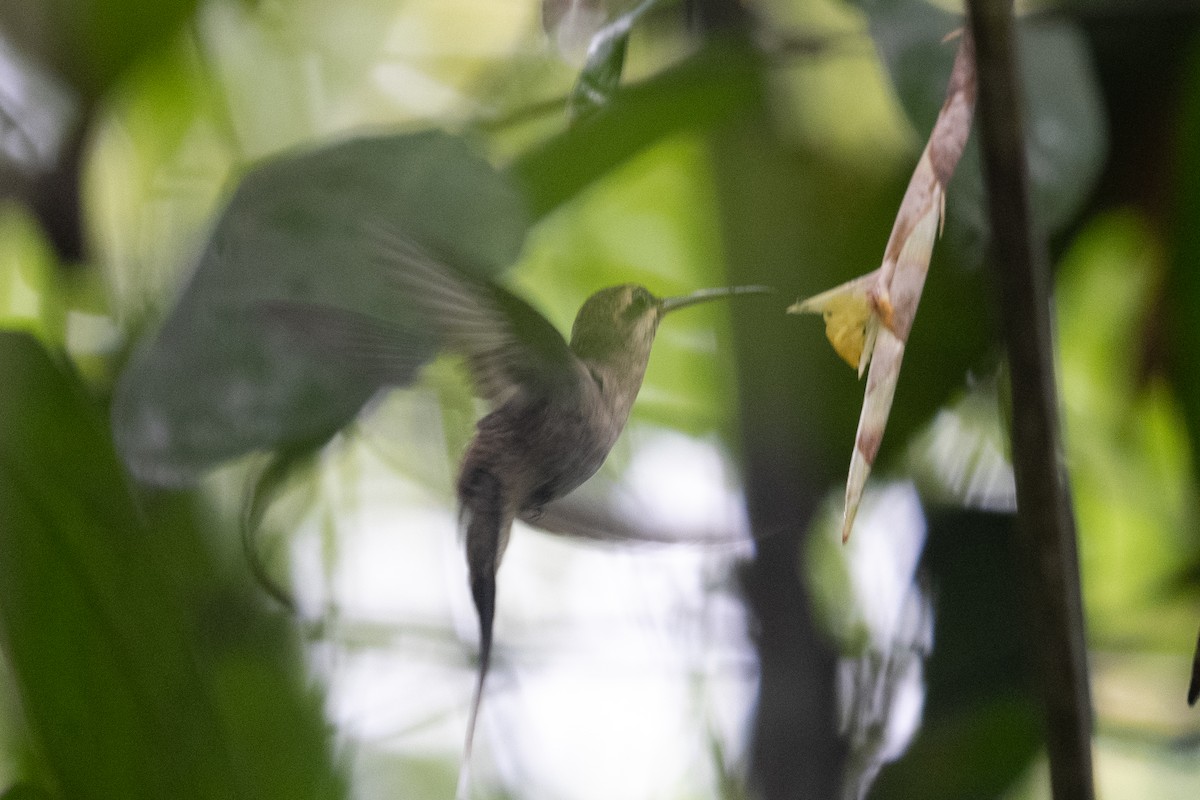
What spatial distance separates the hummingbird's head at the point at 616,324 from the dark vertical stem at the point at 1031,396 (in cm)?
11

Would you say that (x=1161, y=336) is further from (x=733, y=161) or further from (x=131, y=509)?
(x=131, y=509)

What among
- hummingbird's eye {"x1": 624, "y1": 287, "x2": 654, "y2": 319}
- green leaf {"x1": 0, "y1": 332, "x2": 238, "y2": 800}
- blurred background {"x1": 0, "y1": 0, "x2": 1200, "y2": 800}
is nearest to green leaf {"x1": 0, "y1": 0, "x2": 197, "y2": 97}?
blurred background {"x1": 0, "y1": 0, "x2": 1200, "y2": 800}

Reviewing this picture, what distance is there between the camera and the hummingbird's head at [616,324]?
0.73ft

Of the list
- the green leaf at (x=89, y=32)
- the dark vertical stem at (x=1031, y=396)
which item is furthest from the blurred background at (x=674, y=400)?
the dark vertical stem at (x=1031, y=396)

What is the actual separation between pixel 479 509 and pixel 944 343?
18 centimetres

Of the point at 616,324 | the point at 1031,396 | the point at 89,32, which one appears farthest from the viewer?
the point at 89,32

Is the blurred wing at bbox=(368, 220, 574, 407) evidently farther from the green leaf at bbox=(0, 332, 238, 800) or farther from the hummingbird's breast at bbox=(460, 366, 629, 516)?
the green leaf at bbox=(0, 332, 238, 800)

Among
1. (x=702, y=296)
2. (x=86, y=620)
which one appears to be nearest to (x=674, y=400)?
(x=702, y=296)

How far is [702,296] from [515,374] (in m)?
0.09

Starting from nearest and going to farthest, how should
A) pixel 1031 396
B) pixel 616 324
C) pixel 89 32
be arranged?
1. pixel 1031 396
2. pixel 616 324
3. pixel 89 32

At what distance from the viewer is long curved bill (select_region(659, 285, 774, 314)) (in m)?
0.26

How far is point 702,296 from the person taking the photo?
0.29 meters

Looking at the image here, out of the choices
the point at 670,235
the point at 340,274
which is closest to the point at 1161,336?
the point at 670,235

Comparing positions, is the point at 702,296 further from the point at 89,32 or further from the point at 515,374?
the point at 89,32
